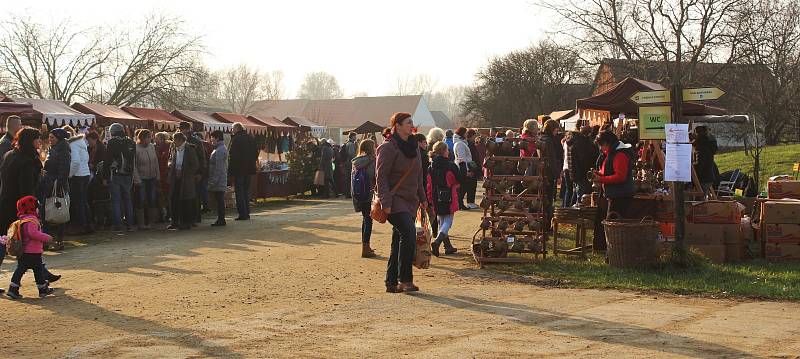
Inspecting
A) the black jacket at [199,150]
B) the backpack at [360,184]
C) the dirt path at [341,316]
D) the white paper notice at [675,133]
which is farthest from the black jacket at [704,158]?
the black jacket at [199,150]

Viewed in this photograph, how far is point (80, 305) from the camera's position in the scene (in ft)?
28.7

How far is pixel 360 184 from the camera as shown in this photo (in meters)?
11.4

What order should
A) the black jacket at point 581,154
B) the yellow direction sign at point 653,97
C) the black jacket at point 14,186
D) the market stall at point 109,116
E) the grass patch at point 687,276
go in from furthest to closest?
the market stall at point 109,116 → the black jacket at point 581,154 → the yellow direction sign at point 653,97 → the black jacket at point 14,186 → the grass patch at point 687,276

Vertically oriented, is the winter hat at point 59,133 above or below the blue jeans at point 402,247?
above

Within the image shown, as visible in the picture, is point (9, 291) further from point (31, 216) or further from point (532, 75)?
point (532, 75)

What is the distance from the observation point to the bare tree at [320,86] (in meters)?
174

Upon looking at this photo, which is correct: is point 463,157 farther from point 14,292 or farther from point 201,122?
point 201,122

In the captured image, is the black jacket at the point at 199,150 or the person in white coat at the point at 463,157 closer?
the black jacket at the point at 199,150

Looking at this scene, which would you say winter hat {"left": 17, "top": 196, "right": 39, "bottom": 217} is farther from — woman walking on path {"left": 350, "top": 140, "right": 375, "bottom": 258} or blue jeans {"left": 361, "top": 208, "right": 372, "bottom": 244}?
blue jeans {"left": 361, "top": 208, "right": 372, "bottom": 244}

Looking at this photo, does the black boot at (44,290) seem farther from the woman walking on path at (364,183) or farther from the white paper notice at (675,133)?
the white paper notice at (675,133)

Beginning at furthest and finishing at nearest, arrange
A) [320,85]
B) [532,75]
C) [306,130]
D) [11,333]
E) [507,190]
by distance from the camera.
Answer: [320,85]
[532,75]
[306,130]
[507,190]
[11,333]

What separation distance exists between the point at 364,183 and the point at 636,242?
331 centimetres

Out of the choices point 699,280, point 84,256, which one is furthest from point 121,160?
point 699,280

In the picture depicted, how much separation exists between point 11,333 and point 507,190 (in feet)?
20.8
